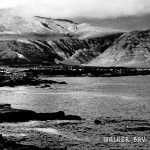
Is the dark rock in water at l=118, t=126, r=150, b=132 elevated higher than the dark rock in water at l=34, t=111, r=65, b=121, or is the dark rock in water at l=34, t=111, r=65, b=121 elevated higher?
the dark rock in water at l=34, t=111, r=65, b=121

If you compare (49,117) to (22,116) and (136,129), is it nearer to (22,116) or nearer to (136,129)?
(22,116)

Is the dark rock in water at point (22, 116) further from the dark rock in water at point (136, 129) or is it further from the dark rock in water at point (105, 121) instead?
the dark rock in water at point (136, 129)

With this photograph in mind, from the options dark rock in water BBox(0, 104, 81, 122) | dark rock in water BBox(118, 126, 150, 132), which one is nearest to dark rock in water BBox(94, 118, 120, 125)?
dark rock in water BBox(0, 104, 81, 122)

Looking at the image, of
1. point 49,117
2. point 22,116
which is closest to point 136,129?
point 49,117

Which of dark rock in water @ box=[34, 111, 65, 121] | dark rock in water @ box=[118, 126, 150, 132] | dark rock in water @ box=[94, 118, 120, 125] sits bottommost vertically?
dark rock in water @ box=[118, 126, 150, 132]

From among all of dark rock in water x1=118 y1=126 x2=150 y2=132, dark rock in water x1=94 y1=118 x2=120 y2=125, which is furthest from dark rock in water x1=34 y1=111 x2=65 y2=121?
dark rock in water x1=118 y1=126 x2=150 y2=132

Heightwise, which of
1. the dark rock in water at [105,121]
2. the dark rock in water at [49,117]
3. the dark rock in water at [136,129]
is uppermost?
the dark rock in water at [49,117]

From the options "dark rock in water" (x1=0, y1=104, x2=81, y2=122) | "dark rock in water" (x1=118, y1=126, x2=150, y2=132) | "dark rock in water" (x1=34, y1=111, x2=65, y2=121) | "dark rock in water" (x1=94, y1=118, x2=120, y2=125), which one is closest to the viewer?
"dark rock in water" (x1=118, y1=126, x2=150, y2=132)

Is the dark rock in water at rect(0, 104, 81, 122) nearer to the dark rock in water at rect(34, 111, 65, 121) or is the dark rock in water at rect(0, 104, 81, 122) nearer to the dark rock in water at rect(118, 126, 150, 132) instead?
the dark rock in water at rect(34, 111, 65, 121)

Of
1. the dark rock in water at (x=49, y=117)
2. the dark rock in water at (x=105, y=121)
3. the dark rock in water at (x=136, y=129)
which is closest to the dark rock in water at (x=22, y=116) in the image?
the dark rock in water at (x=49, y=117)

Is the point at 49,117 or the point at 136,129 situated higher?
the point at 49,117

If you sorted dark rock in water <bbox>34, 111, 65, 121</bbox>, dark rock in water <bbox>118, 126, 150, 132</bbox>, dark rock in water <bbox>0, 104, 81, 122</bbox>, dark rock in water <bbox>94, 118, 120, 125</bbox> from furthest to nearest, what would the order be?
dark rock in water <bbox>34, 111, 65, 121</bbox> → dark rock in water <bbox>94, 118, 120, 125</bbox> → dark rock in water <bbox>0, 104, 81, 122</bbox> → dark rock in water <bbox>118, 126, 150, 132</bbox>

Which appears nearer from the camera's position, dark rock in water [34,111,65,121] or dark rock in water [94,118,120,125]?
dark rock in water [94,118,120,125]
